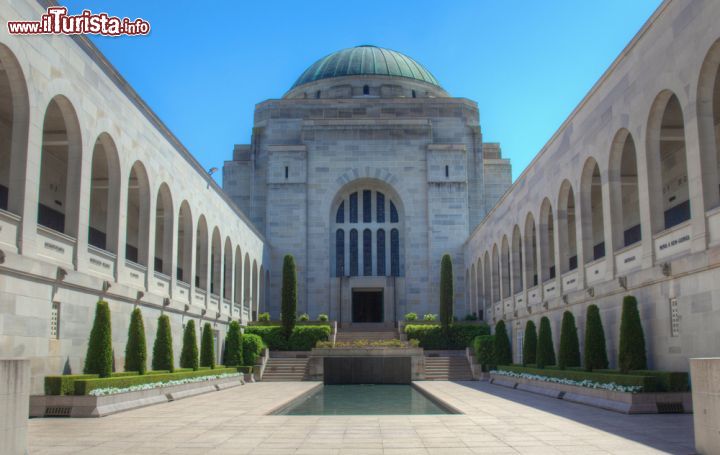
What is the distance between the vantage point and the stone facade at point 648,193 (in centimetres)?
1596

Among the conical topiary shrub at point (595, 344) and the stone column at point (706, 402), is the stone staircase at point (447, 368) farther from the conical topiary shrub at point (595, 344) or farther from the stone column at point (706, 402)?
the stone column at point (706, 402)

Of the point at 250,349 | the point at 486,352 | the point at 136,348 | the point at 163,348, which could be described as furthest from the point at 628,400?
the point at 250,349

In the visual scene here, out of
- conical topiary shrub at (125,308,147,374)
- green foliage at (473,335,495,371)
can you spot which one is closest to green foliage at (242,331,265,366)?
green foliage at (473,335,495,371)

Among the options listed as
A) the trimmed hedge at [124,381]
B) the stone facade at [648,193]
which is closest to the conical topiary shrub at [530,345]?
the stone facade at [648,193]

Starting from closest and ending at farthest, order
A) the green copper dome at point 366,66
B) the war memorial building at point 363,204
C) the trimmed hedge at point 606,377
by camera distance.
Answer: the trimmed hedge at point 606,377, the war memorial building at point 363,204, the green copper dome at point 366,66

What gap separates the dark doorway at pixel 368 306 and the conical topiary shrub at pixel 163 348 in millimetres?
27156

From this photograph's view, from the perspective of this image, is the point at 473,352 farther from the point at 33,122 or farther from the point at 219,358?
the point at 33,122

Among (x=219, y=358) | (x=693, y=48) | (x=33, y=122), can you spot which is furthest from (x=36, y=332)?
(x=219, y=358)

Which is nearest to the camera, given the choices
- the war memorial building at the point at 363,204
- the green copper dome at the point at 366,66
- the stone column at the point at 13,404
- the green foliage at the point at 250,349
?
the stone column at the point at 13,404

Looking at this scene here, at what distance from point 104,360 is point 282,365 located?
1685 centimetres

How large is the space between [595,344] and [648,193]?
14.4 feet

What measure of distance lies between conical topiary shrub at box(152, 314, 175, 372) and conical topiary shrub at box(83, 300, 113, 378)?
182 inches

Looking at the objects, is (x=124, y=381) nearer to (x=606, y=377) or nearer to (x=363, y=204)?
(x=606, y=377)

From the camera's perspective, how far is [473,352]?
117 feet
